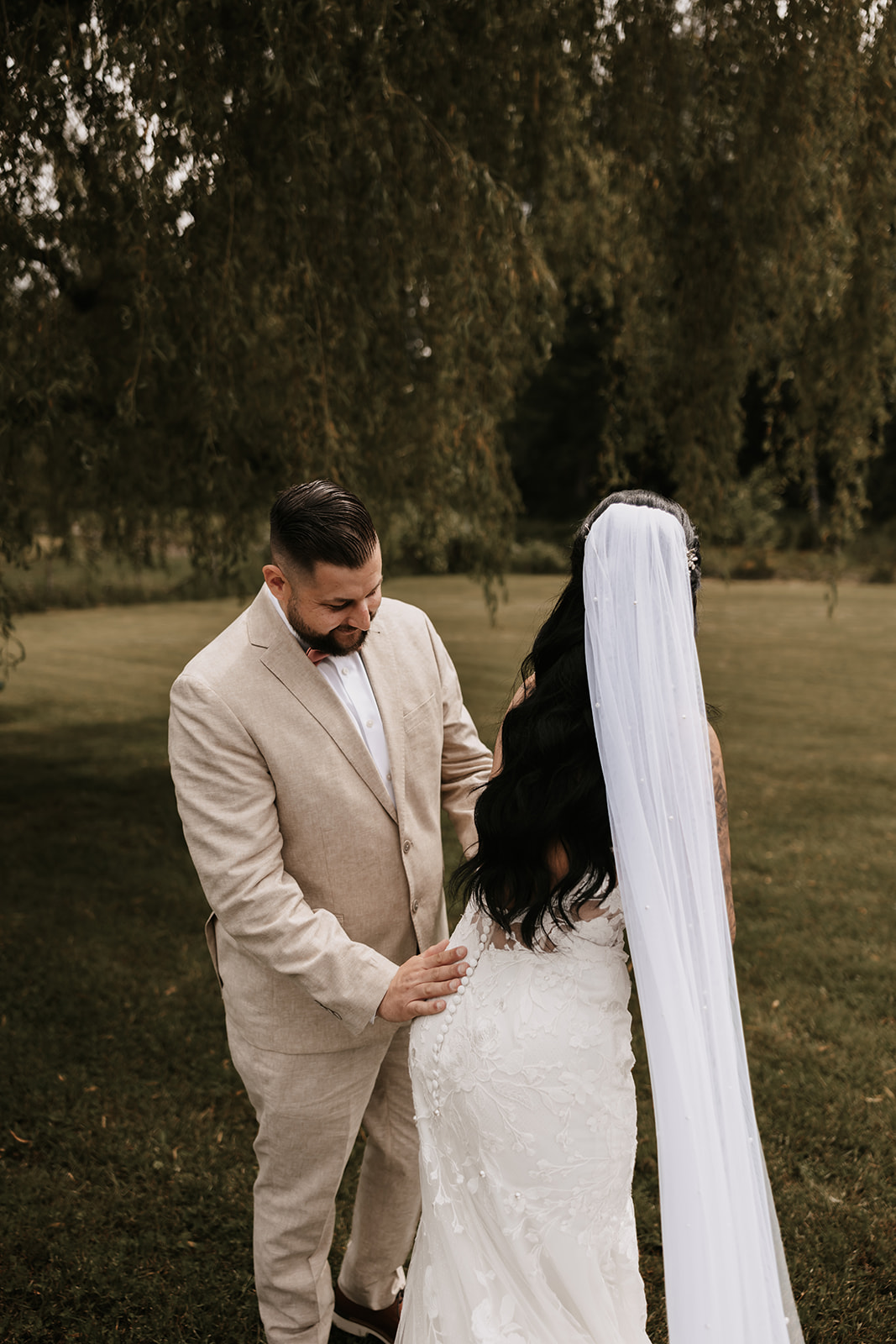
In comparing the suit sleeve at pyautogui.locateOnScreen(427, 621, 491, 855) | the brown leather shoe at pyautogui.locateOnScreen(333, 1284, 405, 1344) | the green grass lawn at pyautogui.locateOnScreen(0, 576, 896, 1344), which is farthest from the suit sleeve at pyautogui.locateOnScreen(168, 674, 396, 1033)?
the brown leather shoe at pyautogui.locateOnScreen(333, 1284, 405, 1344)

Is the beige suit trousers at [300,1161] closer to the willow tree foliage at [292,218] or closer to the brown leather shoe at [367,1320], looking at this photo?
the brown leather shoe at [367,1320]

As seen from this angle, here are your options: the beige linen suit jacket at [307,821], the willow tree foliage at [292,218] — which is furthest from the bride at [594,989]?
the willow tree foliage at [292,218]

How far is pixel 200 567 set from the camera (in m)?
6.59

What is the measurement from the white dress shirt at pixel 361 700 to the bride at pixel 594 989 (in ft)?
1.46

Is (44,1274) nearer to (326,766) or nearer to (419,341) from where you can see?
(326,766)

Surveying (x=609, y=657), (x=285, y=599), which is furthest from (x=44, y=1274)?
(x=609, y=657)

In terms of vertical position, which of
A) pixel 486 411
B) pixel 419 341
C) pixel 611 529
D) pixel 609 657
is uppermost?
pixel 419 341

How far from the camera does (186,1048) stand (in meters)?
4.42

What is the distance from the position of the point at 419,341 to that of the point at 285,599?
145 inches

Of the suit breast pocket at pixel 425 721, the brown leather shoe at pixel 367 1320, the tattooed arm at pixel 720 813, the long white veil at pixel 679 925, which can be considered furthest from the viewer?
the brown leather shoe at pixel 367 1320

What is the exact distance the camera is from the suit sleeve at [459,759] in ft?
8.98

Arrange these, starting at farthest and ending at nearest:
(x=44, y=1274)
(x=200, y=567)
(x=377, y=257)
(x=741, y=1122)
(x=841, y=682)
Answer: (x=841, y=682)
(x=200, y=567)
(x=377, y=257)
(x=44, y=1274)
(x=741, y=1122)

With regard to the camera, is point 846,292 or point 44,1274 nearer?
point 44,1274

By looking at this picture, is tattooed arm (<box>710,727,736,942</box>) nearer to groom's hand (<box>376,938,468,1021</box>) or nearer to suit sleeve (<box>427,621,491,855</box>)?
groom's hand (<box>376,938,468,1021</box>)
